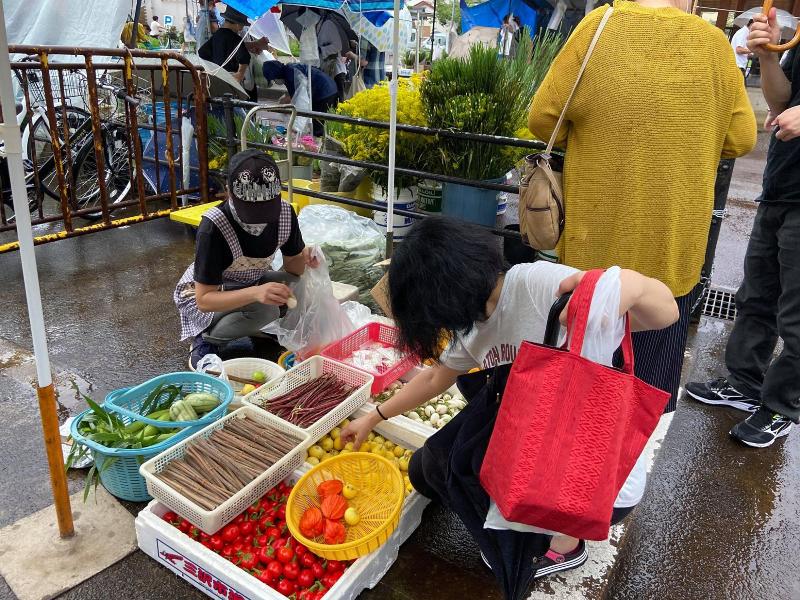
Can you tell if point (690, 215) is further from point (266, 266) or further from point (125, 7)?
point (125, 7)

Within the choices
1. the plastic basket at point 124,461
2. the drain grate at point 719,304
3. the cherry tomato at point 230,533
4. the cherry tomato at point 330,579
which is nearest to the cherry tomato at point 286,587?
the cherry tomato at point 330,579

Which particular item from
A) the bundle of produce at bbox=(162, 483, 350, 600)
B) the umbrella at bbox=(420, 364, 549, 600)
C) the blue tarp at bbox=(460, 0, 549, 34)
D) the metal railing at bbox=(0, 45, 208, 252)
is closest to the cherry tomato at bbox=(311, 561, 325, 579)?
the bundle of produce at bbox=(162, 483, 350, 600)

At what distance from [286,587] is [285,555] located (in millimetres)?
116

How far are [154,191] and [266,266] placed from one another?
13.8 ft

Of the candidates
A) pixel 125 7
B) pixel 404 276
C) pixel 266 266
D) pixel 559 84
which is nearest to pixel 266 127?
pixel 125 7

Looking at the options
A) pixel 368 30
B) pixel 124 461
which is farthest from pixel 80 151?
pixel 368 30

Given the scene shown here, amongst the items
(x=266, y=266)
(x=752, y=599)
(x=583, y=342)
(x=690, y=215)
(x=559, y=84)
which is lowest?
(x=752, y=599)

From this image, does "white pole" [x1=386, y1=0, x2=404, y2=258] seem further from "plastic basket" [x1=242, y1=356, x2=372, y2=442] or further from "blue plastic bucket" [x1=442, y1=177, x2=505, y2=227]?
"blue plastic bucket" [x1=442, y1=177, x2=505, y2=227]

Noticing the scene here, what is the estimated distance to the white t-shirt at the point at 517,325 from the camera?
→ 177 centimetres

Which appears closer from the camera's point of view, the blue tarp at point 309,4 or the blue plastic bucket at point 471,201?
the blue plastic bucket at point 471,201

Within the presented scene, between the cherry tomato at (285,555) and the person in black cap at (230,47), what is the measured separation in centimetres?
734

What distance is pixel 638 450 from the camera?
1.63 m

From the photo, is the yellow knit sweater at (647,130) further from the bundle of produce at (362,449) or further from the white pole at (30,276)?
the white pole at (30,276)

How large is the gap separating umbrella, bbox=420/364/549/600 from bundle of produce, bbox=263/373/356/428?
3.58ft
